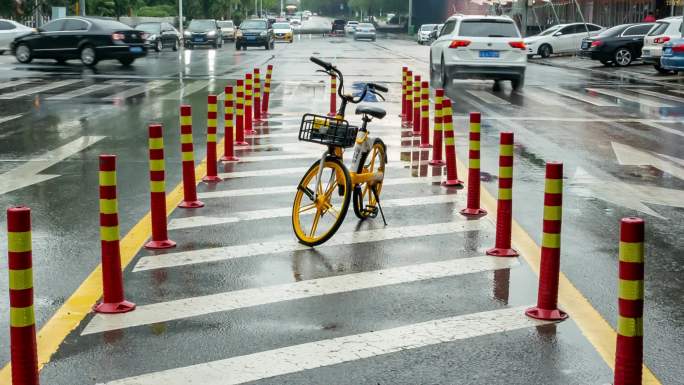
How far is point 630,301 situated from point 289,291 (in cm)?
287

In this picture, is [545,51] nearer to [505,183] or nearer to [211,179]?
[211,179]

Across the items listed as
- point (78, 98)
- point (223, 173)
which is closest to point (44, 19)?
point (78, 98)

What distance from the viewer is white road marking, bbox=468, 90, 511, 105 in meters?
21.9

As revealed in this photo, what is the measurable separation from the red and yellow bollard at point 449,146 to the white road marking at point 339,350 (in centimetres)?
432

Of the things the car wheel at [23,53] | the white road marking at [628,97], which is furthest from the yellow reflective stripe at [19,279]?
the car wheel at [23,53]

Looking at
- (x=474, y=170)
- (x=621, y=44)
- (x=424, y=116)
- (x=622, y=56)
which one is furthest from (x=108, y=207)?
(x=622, y=56)

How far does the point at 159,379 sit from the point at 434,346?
1.53 metres

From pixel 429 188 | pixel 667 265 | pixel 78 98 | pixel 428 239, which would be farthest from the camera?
pixel 78 98

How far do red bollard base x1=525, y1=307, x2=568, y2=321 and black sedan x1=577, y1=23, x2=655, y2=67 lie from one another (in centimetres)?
3262

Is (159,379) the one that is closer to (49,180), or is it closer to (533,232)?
(533,232)

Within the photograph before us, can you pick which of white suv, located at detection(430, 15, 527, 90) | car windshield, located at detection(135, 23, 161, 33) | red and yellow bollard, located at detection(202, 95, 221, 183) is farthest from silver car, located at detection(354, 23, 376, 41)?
red and yellow bollard, located at detection(202, 95, 221, 183)

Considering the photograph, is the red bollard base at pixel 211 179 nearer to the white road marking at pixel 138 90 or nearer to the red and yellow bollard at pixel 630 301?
the red and yellow bollard at pixel 630 301

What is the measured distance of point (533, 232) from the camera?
29.1 feet

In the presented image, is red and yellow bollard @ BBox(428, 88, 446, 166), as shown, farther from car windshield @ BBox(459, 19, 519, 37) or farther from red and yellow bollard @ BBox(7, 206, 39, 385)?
car windshield @ BBox(459, 19, 519, 37)
